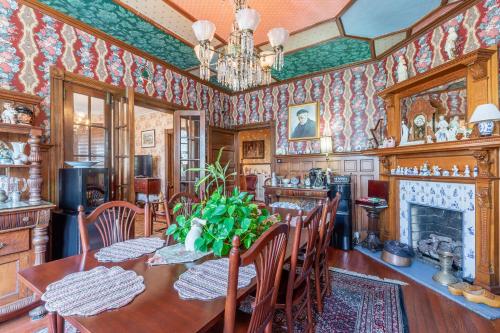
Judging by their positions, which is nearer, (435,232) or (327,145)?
(435,232)

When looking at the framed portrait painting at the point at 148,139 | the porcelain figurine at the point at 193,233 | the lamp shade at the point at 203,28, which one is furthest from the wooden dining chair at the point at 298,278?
the framed portrait painting at the point at 148,139

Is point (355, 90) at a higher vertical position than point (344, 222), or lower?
higher

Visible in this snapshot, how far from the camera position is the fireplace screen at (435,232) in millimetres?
2713

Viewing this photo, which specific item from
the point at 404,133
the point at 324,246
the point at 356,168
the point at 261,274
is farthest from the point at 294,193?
the point at 261,274

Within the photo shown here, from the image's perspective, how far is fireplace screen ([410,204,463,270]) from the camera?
8.90 ft

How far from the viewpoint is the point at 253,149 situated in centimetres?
A: 871

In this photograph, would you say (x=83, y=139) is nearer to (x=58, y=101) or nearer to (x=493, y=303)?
(x=58, y=101)

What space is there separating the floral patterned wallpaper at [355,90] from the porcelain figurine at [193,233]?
128 inches

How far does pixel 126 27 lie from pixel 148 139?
4.38 m

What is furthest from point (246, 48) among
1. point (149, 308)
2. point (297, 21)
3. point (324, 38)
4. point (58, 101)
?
point (58, 101)

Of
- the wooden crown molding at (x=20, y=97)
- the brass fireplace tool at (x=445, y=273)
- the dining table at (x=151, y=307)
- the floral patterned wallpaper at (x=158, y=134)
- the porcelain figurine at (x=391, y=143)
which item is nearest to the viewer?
the dining table at (x=151, y=307)

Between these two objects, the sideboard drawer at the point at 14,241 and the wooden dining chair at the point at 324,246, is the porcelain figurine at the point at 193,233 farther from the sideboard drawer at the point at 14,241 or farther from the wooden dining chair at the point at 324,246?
the sideboard drawer at the point at 14,241

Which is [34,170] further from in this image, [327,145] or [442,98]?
[442,98]

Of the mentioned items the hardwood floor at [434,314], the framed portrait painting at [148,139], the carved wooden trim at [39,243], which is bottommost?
the hardwood floor at [434,314]
